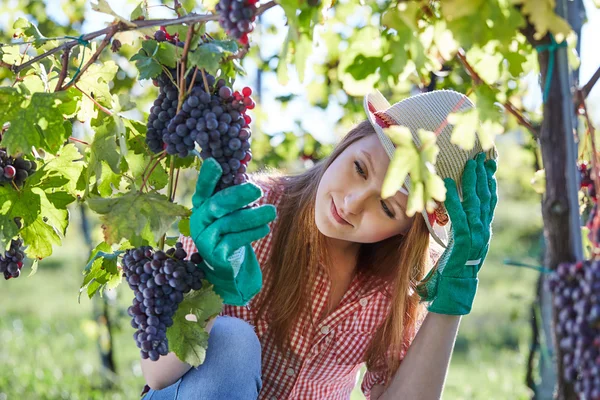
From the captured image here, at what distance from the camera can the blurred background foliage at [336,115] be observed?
129 centimetres

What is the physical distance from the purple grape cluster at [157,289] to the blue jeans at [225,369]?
40 cm

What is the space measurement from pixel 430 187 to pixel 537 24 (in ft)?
1.01

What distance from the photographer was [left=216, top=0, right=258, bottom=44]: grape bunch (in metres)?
1.36

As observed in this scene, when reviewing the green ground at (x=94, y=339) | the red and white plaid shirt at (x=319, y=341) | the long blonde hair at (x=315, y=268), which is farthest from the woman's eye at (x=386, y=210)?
the green ground at (x=94, y=339)

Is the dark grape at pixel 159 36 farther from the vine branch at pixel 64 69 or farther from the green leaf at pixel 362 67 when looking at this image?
the green leaf at pixel 362 67

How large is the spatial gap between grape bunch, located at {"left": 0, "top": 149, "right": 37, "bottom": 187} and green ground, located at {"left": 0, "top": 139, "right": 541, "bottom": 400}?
6.90ft

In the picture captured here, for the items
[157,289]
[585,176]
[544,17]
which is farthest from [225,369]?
[544,17]

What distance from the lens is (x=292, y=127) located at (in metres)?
3.69

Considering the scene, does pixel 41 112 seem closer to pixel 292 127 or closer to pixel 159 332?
pixel 159 332

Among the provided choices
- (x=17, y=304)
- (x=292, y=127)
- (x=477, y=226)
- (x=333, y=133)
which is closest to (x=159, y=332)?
(x=477, y=226)

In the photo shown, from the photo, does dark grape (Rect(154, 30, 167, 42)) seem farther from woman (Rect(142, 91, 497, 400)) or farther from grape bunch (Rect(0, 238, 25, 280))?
grape bunch (Rect(0, 238, 25, 280))

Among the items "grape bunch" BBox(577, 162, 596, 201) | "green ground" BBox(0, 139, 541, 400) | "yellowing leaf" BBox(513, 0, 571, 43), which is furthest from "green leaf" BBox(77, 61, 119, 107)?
"green ground" BBox(0, 139, 541, 400)

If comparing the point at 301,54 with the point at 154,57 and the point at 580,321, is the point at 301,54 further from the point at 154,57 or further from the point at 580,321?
the point at 580,321

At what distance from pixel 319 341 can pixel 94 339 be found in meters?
3.37
